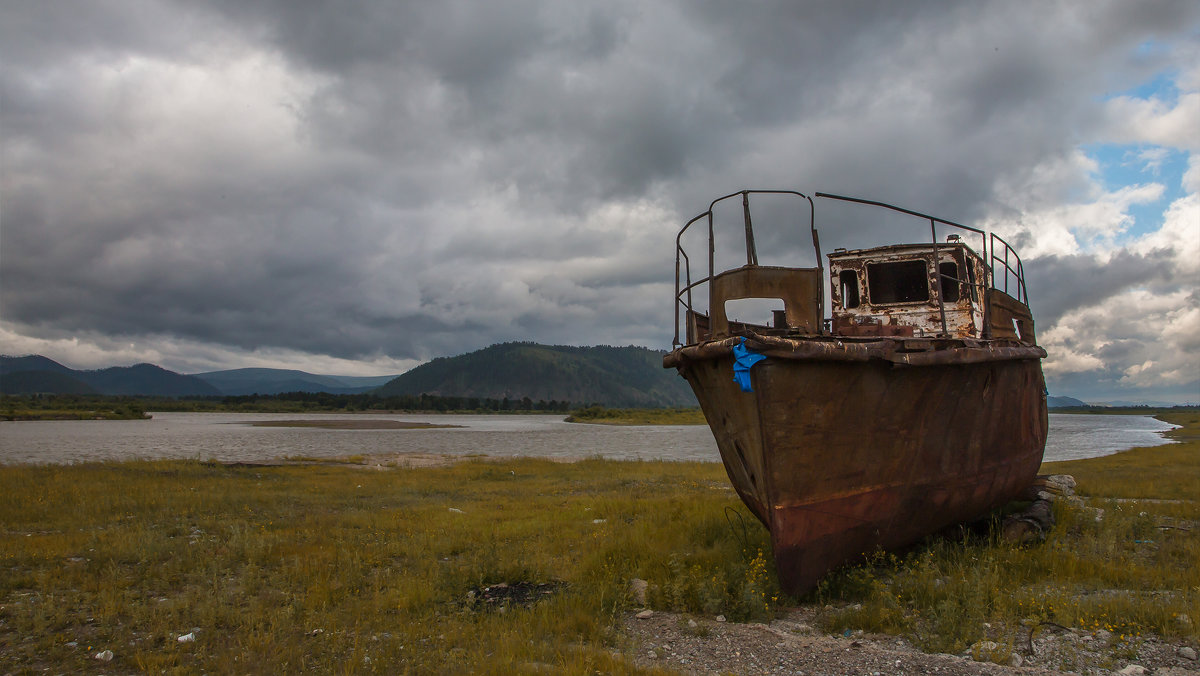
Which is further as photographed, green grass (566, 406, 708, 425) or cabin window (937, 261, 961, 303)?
green grass (566, 406, 708, 425)

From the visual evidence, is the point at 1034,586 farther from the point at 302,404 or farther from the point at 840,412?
the point at 302,404

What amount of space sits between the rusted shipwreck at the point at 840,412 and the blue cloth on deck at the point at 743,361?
0.01 m

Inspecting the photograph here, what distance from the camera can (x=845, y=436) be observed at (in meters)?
7.34

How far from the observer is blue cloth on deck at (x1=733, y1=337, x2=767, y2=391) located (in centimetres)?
695

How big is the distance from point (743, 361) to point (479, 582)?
463cm

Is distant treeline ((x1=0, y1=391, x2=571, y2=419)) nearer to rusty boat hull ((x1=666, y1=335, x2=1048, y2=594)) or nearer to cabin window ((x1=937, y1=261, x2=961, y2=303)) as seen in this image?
cabin window ((x1=937, y1=261, x2=961, y2=303))

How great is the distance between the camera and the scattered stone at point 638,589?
792 centimetres

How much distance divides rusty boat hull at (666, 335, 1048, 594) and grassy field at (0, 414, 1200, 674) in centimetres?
60

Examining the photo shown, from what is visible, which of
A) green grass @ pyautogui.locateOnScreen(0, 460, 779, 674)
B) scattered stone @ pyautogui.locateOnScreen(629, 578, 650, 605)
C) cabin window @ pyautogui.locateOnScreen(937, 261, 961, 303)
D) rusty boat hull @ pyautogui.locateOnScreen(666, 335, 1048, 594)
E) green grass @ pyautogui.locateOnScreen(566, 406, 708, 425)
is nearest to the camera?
green grass @ pyautogui.locateOnScreen(0, 460, 779, 674)

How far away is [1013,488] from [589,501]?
9121 millimetres

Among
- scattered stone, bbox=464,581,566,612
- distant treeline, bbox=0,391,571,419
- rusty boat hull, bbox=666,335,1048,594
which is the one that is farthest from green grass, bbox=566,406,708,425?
scattered stone, bbox=464,581,566,612

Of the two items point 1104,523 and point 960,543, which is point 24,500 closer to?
point 960,543

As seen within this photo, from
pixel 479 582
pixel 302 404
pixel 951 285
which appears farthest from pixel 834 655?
pixel 302 404

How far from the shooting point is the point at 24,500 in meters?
14.9
